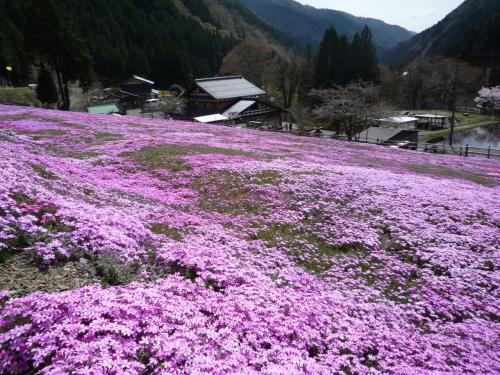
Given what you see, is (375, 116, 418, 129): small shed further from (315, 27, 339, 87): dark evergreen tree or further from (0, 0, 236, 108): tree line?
(0, 0, 236, 108): tree line

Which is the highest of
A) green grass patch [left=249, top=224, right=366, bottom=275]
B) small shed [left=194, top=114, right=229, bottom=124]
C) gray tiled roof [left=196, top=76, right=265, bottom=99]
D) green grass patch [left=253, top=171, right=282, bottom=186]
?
gray tiled roof [left=196, top=76, right=265, bottom=99]

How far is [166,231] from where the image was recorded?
10664 millimetres

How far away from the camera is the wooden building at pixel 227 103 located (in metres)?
70.2

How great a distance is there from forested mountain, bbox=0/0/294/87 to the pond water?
288 feet

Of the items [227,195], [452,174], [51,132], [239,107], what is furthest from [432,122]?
[51,132]

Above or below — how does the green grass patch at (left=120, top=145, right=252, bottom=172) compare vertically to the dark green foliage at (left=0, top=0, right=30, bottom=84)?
below

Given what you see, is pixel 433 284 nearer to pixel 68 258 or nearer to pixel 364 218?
pixel 364 218

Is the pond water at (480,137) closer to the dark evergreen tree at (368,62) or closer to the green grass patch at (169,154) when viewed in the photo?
the dark evergreen tree at (368,62)

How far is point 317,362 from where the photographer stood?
6.44 m

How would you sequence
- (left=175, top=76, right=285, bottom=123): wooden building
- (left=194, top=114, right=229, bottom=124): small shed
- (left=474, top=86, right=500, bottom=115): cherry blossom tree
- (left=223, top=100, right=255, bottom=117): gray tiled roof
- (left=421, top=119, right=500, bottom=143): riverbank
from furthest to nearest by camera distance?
(left=474, top=86, right=500, bottom=115): cherry blossom tree
(left=421, top=119, right=500, bottom=143): riverbank
(left=175, top=76, right=285, bottom=123): wooden building
(left=223, top=100, right=255, bottom=117): gray tiled roof
(left=194, top=114, right=229, bottom=124): small shed

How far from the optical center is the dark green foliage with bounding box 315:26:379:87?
99.4 metres

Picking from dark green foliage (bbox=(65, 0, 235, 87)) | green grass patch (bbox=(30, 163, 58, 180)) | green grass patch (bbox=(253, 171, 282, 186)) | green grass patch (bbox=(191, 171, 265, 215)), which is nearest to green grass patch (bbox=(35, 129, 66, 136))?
green grass patch (bbox=(30, 163, 58, 180))

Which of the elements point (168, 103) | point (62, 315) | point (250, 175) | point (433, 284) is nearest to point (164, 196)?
point (250, 175)

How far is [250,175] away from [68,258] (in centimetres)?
1093
